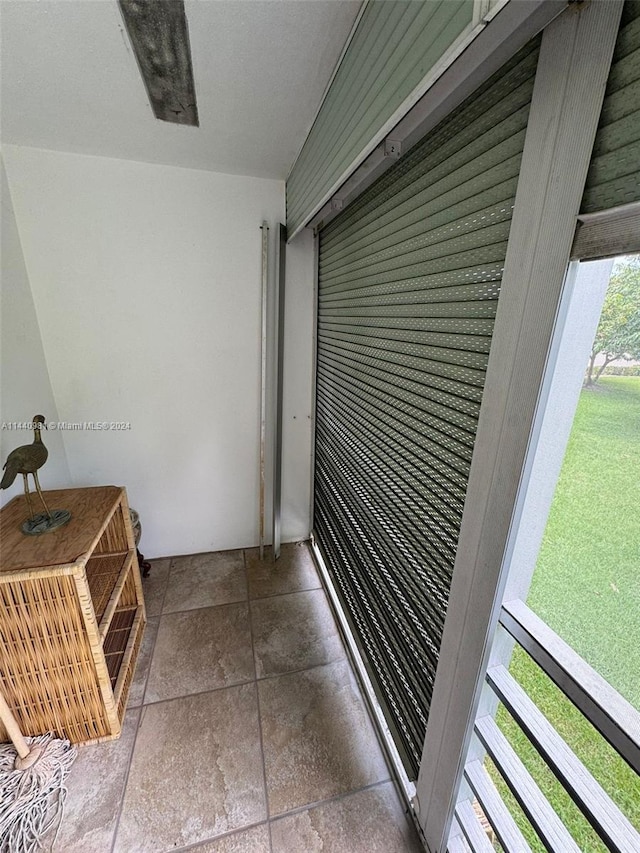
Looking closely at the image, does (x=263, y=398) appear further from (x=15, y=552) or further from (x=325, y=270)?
(x=15, y=552)

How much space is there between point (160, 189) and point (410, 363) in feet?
5.79

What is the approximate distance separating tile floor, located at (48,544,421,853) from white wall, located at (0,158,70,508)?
1127 mm

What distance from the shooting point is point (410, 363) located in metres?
1.07

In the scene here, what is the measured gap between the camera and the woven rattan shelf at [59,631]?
3.78 ft

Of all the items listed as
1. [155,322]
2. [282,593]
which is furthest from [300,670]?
[155,322]

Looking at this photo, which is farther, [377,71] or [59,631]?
[59,631]

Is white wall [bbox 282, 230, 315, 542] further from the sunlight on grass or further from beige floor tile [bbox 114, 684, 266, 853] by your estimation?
the sunlight on grass

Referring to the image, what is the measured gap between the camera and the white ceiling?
3.01 ft

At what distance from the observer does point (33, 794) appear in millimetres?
1153

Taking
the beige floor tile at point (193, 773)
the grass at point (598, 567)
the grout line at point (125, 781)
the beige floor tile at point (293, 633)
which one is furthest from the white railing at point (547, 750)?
the grout line at point (125, 781)

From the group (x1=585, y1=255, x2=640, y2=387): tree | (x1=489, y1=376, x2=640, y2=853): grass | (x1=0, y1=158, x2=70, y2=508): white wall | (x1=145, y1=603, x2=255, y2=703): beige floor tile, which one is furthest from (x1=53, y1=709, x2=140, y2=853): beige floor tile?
(x1=585, y1=255, x2=640, y2=387): tree

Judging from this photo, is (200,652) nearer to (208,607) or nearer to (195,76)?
(208,607)

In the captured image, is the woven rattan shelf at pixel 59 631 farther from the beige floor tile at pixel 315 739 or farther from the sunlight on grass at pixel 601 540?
the sunlight on grass at pixel 601 540

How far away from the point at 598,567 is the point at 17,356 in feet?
7.50
